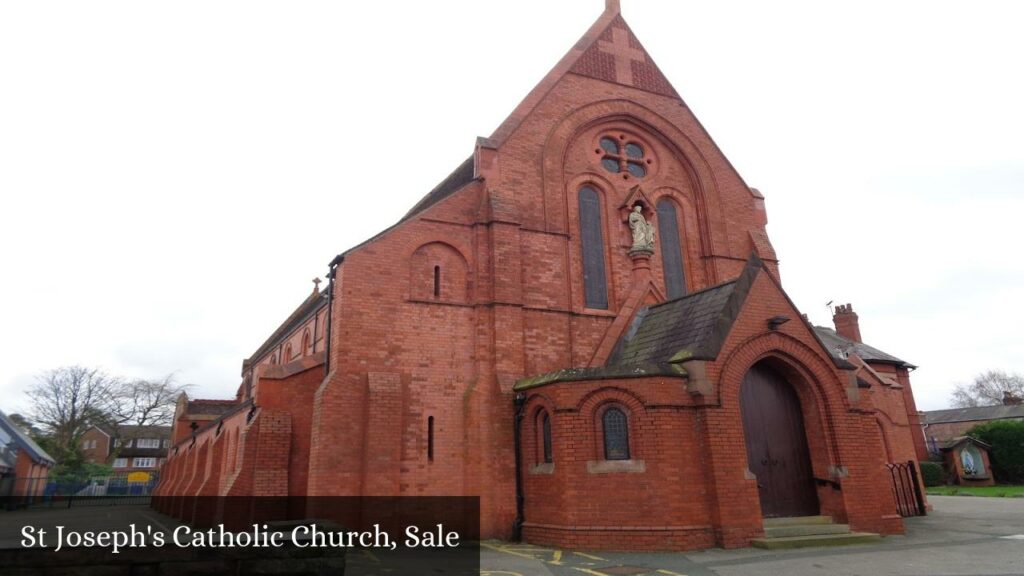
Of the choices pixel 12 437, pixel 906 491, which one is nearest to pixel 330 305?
pixel 906 491

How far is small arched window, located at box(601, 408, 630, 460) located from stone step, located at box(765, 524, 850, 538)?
10.6 ft

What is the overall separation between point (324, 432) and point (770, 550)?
9.55 m

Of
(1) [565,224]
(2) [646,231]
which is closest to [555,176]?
(1) [565,224]

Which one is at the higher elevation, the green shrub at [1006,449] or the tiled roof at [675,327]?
the tiled roof at [675,327]

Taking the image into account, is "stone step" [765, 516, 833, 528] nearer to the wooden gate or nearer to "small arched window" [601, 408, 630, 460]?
"small arched window" [601, 408, 630, 460]

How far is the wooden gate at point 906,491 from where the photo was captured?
19297mm

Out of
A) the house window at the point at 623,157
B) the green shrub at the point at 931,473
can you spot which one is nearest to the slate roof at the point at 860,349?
the green shrub at the point at 931,473

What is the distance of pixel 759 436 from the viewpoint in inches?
545

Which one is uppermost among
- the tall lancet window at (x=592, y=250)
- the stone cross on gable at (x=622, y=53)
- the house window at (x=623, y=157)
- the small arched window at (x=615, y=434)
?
the stone cross on gable at (x=622, y=53)

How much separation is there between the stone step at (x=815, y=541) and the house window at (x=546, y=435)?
14.8ft

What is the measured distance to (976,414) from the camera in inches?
2414

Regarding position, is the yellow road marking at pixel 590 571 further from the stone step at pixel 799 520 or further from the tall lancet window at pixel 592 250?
the tall lancet window at pixel 592 250

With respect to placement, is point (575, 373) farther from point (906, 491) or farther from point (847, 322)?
point (847, 322)

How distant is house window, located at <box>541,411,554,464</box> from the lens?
46.4 feet
